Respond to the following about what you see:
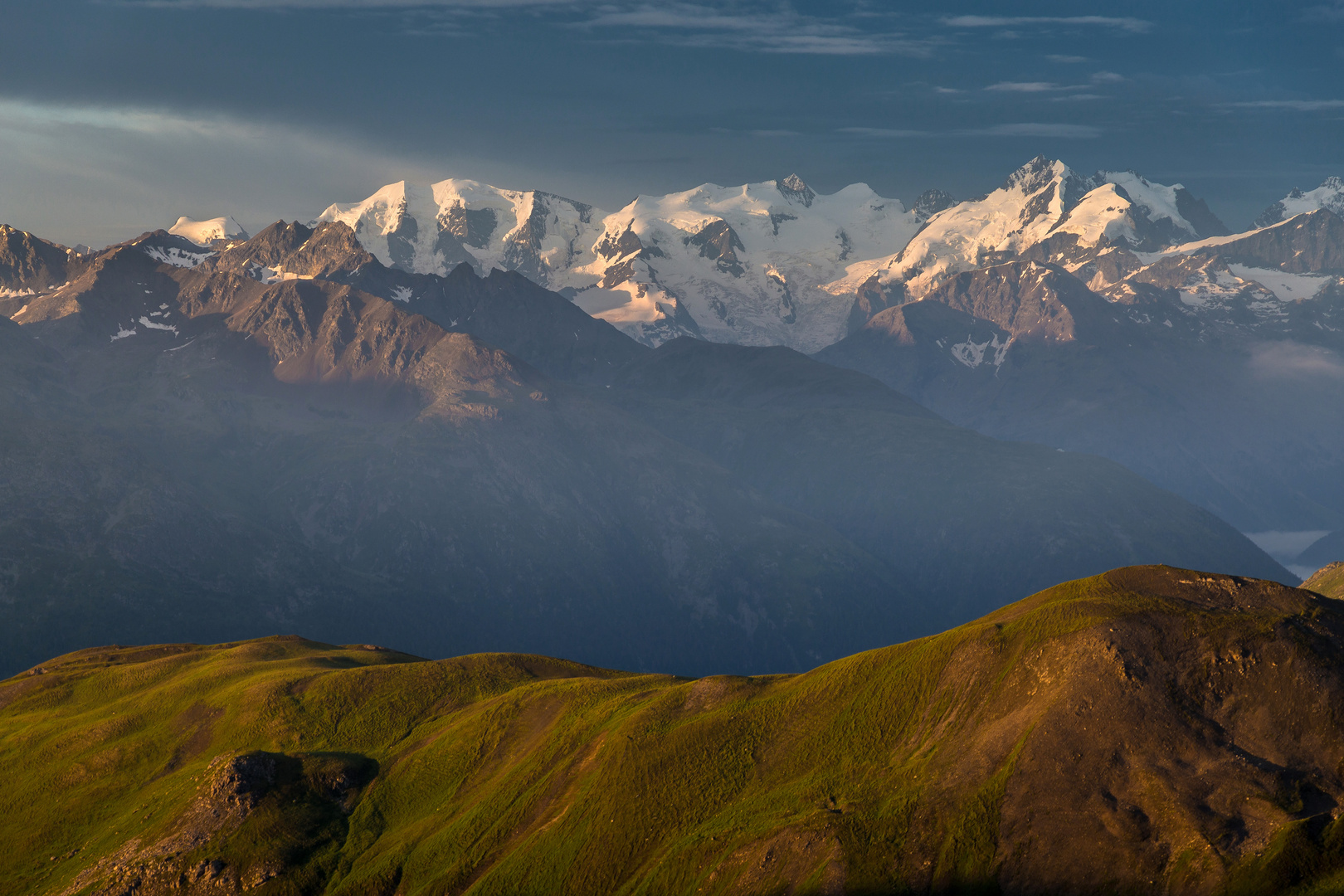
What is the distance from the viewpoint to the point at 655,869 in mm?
125938

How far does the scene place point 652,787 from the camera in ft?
456

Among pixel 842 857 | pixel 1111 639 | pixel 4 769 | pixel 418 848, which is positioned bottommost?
pixel 4 769

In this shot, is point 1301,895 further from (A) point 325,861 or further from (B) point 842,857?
(A) point 325,861

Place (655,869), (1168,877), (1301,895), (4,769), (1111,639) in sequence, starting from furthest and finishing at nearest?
(4,769) < (655,869) < (1111,639) < (1168,877) < (1301,895)

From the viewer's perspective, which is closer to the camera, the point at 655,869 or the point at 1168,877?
the point at 1168,877

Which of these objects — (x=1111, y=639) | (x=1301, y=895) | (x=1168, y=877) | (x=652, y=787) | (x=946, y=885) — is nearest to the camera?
(x=1301, y=895)

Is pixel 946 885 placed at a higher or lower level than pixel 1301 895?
lower

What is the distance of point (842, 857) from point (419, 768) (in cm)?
7916

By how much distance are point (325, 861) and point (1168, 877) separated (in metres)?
108

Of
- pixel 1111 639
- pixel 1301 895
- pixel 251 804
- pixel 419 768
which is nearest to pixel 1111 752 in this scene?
pixel 1111 639

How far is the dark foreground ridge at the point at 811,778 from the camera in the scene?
105 meters

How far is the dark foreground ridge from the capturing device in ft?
344

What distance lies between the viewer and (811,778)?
422 ft

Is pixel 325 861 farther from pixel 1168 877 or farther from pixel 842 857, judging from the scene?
pixel 1168 877
